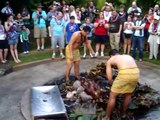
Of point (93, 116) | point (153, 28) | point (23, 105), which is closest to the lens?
point (93, 116)

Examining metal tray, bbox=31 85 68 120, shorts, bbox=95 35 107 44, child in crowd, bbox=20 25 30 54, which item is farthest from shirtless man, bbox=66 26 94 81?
child in crowd, bbox=20 25 30 54

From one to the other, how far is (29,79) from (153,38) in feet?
17.0

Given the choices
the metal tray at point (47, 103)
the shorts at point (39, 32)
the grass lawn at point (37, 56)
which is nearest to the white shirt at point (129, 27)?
the grass lawn at point (37, 56)

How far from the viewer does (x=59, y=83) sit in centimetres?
1119

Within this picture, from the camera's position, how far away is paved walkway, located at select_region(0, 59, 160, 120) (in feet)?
31.8

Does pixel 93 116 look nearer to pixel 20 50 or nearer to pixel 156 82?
pixel 156 82

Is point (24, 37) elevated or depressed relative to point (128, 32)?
depressed

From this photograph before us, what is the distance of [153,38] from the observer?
13930 mm

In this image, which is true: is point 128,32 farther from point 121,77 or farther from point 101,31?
point 121,77

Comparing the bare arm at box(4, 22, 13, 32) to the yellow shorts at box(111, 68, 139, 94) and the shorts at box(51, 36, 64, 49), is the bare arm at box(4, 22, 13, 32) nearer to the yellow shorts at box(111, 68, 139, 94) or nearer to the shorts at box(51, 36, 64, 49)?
the shorts at box(51, 36, 64, 49)

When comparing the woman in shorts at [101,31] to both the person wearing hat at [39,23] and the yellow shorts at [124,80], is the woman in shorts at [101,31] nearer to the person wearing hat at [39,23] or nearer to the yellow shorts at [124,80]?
the person wearing hat at [39,23]

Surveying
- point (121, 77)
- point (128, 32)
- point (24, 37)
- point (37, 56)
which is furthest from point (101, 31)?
point (121, 77)

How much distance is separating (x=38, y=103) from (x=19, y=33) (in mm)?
6052

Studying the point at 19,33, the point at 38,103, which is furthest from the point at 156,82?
the point at 19,33
